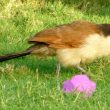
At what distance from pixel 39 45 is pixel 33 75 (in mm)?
384

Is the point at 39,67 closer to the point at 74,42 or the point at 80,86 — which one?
the point at 74,42

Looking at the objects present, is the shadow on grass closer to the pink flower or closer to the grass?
the grass

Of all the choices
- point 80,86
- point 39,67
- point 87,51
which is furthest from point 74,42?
point 80,86

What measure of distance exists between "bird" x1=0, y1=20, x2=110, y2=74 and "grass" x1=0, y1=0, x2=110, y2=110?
294 millimetres

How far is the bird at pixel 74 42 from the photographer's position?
242 inches

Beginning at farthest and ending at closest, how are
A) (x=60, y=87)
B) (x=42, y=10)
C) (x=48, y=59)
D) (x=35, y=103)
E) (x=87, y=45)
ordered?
(x=42, y=10) < (x=48, y=59) < (x=87, y=45) < (x=60, y=87) < (x=35, y=103)

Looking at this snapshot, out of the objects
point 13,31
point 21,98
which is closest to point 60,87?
point 21,98

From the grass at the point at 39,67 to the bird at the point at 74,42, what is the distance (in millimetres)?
294

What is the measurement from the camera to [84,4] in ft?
40.5

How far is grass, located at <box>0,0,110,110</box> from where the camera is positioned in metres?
4.96

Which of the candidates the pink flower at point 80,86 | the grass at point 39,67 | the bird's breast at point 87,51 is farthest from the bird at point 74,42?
the pink flower at point 80,86

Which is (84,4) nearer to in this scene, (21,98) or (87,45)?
(87,45)

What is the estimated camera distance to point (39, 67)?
6.93 m

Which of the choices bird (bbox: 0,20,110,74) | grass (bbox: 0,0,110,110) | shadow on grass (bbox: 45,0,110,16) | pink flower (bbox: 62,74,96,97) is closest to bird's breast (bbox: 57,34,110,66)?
bird (bbox: 0,20,110,74)
